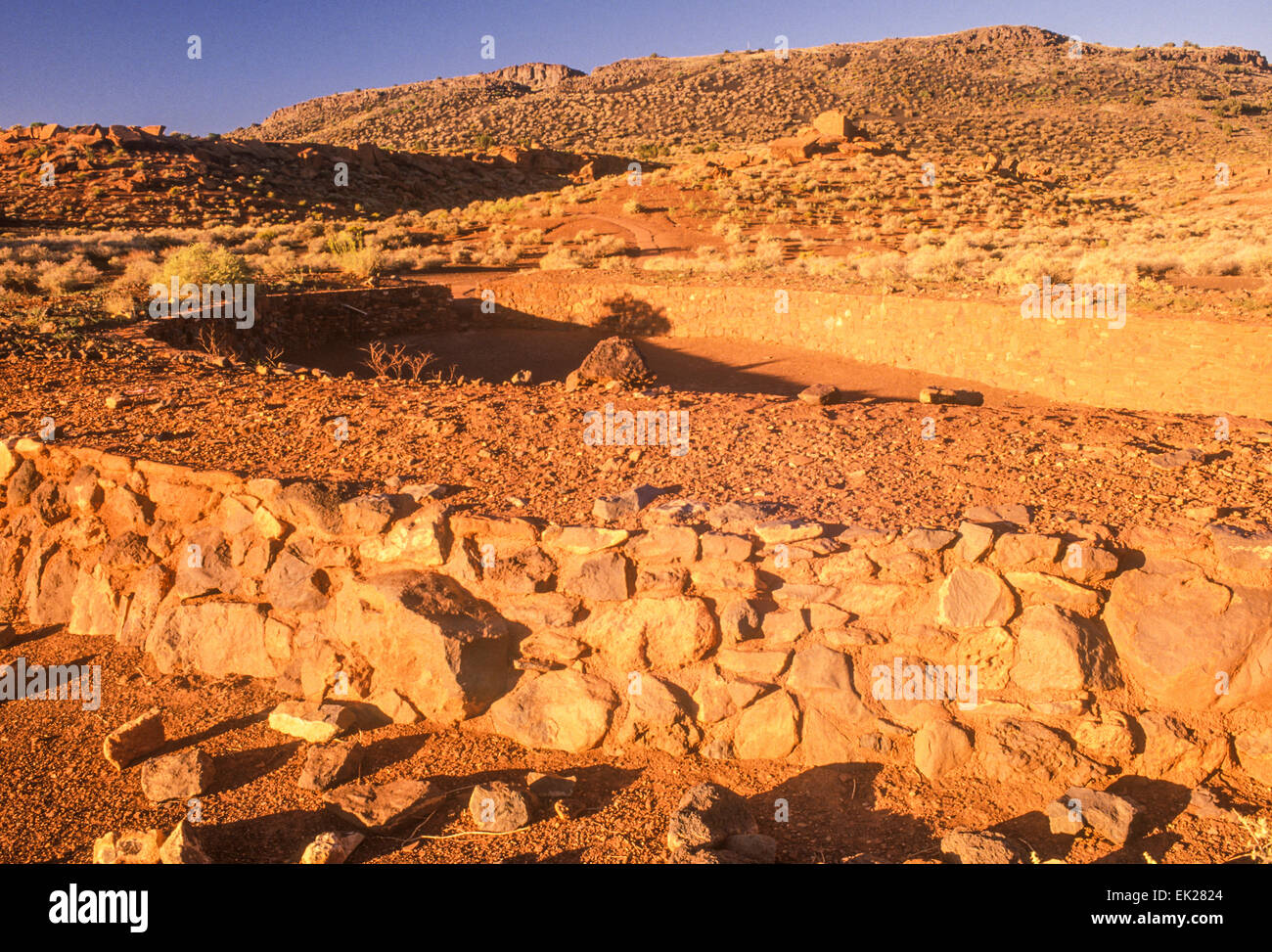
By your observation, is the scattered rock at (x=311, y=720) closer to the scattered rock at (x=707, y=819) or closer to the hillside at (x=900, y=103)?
the scattered rock at (x=707, y=819)

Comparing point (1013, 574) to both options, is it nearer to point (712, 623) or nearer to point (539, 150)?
point (712, 623)

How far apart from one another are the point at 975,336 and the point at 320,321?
32.4 ft

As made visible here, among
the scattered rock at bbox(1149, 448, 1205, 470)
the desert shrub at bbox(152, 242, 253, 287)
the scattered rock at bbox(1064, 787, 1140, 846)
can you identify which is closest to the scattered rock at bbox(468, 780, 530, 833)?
the scattered rock at bbox(1064, 787, 1140, 846)

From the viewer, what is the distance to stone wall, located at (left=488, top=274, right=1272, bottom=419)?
28.5ft

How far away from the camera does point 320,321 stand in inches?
486

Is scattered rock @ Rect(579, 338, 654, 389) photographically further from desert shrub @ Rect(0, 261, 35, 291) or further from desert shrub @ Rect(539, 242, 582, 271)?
desert shrub @ Rect(0, 261, 35, 291)

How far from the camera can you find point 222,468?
466cm

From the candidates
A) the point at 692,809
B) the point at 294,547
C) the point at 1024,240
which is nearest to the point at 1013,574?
the point at 692,809

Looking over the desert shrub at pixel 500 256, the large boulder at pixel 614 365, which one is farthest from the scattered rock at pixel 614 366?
the desert shrub at pixel 500 256

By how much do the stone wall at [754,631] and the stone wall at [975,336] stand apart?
6484 millimetres

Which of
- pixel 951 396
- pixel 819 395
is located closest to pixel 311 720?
pixel 819 395

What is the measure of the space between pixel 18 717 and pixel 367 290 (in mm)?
10025

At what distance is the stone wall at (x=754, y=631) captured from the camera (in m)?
3.42

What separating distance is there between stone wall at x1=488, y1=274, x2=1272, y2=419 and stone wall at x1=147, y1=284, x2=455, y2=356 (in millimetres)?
1722
